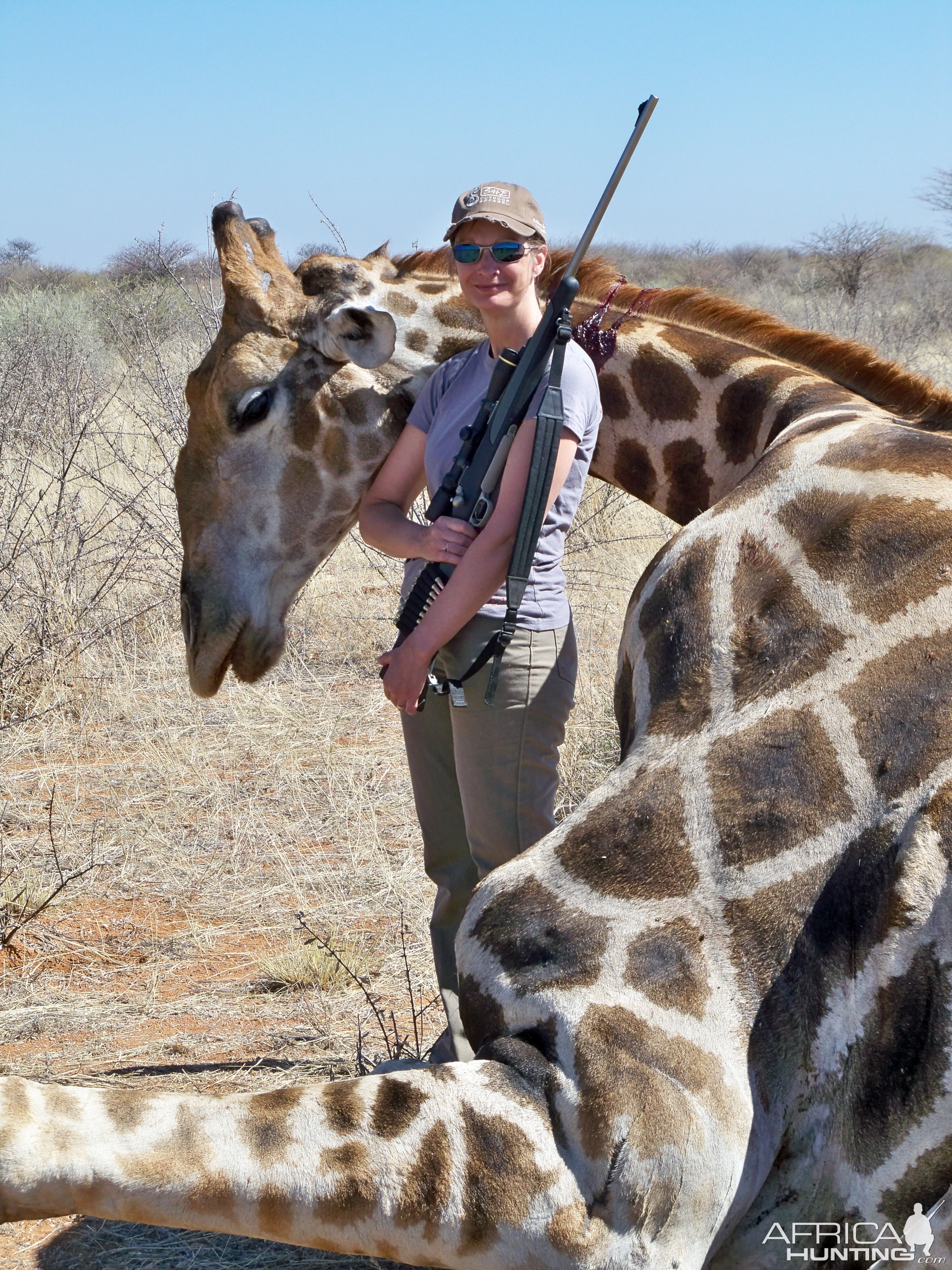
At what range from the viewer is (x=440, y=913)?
339 cm

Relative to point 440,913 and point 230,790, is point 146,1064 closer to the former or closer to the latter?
point 440,913

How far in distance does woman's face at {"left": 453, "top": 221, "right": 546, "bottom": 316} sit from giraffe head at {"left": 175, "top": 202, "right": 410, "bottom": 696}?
0.46 meters

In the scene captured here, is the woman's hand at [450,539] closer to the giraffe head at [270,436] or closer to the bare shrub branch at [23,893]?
the giraffe head at [270,436]

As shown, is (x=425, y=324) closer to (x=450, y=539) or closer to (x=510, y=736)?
(x=450, y=539)

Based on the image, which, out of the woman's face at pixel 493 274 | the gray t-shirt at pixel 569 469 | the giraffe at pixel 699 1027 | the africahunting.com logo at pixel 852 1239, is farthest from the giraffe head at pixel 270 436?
the africahunting.com logo at pixel 852 1239

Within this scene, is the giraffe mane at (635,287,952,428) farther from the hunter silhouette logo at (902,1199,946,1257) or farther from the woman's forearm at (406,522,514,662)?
the hunter silhouette logo at (902,1199,946,1257)

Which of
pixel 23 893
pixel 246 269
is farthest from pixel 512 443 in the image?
pixel 23 893

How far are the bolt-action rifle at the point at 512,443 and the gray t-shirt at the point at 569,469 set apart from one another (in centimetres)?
8

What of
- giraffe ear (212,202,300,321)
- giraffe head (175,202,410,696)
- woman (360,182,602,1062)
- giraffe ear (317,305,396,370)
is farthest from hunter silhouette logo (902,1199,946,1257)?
giraffe ear (212,202,300,321)

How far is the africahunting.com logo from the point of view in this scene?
188cm

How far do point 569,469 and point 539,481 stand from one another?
6.3 inches

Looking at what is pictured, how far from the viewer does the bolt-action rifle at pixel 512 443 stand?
268 cm

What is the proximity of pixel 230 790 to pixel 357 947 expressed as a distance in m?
1.57

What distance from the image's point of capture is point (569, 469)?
2.80 meters
